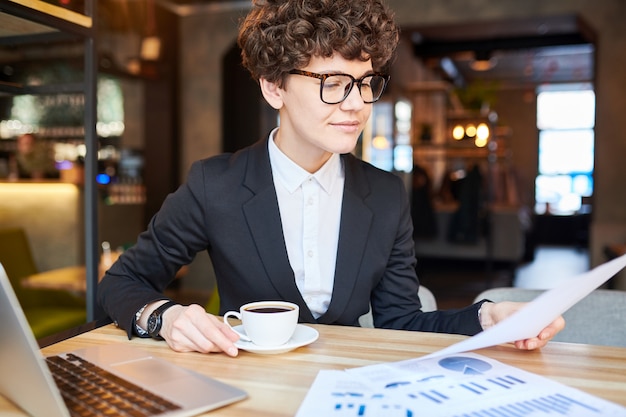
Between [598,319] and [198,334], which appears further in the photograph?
[598,319]

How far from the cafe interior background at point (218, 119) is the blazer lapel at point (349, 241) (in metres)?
2.17

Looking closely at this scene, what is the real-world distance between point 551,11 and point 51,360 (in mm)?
5607

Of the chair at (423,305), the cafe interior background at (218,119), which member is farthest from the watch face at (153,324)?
the cafe interior background at (218,119)

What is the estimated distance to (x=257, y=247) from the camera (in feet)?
4.73

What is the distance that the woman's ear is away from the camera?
1451mm

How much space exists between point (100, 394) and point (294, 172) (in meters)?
0.79

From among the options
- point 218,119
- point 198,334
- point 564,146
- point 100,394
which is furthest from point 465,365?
point 564,146

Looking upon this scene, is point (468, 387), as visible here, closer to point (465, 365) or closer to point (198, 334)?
point (465, 365)

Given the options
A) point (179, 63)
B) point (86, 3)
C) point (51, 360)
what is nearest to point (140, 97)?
point (179, 63)

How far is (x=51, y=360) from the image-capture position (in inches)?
38.3

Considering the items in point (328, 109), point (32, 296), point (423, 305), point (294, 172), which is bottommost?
point (32, 296)

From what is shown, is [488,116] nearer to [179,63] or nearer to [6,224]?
[179,63]

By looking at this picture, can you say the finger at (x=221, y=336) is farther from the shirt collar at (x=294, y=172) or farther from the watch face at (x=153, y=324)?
the shirt collar at (x=294, y=172)

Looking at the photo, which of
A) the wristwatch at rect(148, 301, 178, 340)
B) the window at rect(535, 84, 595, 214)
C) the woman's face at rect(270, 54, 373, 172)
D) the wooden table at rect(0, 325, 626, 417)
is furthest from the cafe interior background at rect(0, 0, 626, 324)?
the window at rect(535, 84, 595, 214)
